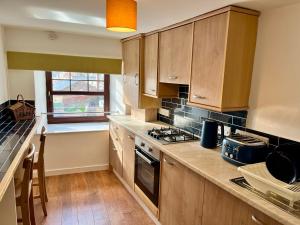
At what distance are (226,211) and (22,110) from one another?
8.62 ft

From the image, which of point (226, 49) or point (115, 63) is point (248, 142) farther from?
point (115, 63)

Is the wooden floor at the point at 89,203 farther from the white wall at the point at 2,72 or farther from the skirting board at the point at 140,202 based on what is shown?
the white wall at the point at 2,72

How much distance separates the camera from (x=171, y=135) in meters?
2.38

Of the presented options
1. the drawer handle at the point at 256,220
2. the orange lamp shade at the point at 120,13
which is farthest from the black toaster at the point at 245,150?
the orange lamp shade at the point at 120,13

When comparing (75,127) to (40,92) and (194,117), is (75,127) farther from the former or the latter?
(194,117)

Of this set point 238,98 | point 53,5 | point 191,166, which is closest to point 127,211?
point 191,166

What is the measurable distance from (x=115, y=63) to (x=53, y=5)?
1.73 metres

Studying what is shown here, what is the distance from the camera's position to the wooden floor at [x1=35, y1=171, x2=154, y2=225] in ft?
7.79

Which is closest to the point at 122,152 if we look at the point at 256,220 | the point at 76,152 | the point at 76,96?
the point at 76,152

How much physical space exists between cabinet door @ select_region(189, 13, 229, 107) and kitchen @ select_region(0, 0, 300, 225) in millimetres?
11

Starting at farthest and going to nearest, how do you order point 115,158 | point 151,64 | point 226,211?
point 115,158 → point 151,64 → point 226,211

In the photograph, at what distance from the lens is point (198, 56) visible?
6.38ft

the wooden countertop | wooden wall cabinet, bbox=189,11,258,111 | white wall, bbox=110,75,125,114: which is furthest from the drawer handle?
white wall, bbox=110,75,125,114

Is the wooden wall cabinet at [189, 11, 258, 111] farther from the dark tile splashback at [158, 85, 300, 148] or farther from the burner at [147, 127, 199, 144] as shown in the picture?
the burner at [147, 127, 199, 144]
